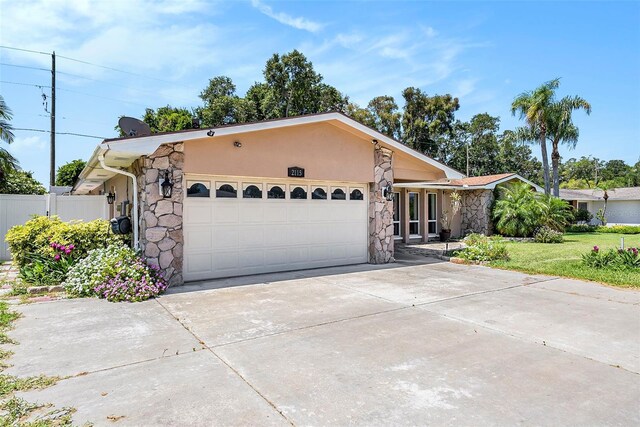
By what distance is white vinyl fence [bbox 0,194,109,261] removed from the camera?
12133 millimetres

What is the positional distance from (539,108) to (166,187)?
25.5 metres

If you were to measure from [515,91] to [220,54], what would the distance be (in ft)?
69.9

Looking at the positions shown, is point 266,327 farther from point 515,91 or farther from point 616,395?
point 515,91

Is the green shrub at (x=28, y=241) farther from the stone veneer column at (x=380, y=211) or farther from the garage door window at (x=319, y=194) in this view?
the stone veneer column at (x=380, y=211)

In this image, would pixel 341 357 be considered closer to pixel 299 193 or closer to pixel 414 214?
pixel 299 193

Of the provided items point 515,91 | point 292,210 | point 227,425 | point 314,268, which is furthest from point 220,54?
point 515,91

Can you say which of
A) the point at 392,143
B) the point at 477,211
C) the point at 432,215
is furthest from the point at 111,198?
the point at 477,211

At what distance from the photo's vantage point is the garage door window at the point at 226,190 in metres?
8.72

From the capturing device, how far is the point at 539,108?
80.8 ft

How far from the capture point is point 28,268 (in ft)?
26.1

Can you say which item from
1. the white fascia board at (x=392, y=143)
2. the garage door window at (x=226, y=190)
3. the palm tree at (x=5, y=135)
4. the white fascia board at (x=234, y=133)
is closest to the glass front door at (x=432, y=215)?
the white fascia board at (x=392, y=143)

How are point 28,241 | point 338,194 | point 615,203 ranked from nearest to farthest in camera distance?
point 28,241, point 338,194, point 615,203

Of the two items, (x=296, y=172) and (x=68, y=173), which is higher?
(x=68, y=173)

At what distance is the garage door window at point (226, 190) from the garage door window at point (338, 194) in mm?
2951
